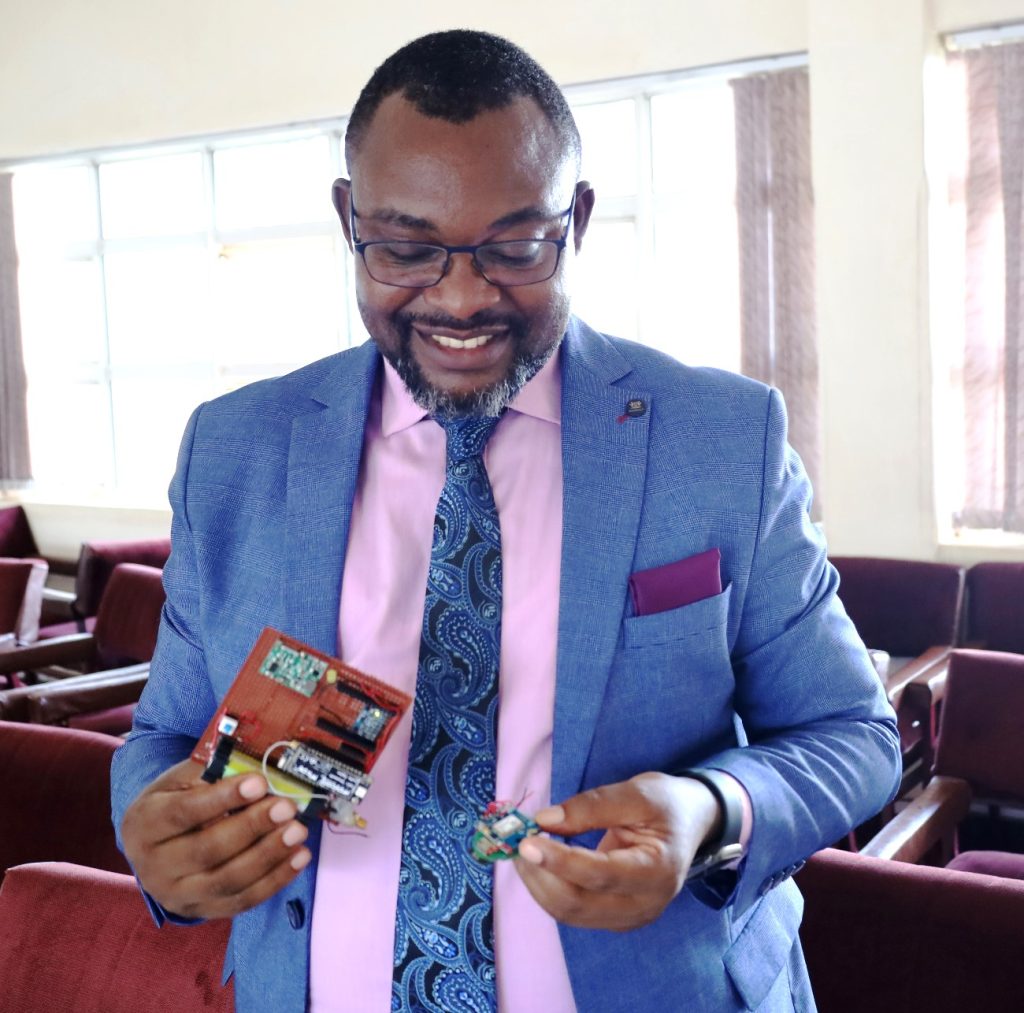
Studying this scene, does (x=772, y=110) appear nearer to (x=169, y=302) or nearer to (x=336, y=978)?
(x=169, y=302)

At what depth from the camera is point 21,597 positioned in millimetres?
4426

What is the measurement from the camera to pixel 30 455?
7.42 m

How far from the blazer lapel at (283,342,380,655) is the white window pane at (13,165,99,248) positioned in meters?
6.64

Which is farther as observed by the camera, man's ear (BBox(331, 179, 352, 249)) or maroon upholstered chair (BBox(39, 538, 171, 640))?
maroon upholstered chair (BBox(39, 538, 171, 640))

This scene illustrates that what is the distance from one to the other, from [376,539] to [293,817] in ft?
1.03

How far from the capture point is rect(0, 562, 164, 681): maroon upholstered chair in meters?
4.04

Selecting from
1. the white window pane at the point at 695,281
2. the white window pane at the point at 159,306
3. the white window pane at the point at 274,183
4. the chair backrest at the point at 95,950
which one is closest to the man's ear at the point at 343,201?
the chair backrest at the point at 95,950

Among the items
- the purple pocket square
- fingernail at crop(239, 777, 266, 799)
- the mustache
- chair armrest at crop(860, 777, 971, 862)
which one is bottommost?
chair armrest at crop(860, 777, 971, 862)

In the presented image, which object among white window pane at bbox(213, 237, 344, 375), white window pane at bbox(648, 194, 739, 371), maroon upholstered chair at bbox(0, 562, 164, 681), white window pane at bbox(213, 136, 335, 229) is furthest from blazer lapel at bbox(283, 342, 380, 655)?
white window pane at bbox(213, 136, 335, 229)

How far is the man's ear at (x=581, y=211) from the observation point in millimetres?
1153

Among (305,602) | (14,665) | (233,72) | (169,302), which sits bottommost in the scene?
(14,665)

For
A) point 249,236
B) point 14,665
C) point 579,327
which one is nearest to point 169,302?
point 249,236

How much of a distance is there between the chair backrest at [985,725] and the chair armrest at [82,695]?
6.56 feet

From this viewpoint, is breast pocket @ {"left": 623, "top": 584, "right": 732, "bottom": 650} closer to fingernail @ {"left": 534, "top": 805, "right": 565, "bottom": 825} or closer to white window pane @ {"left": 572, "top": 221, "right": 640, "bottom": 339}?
fingernail @ {"left": 534, "top": 805, "right": 565, "bottom": 825}
